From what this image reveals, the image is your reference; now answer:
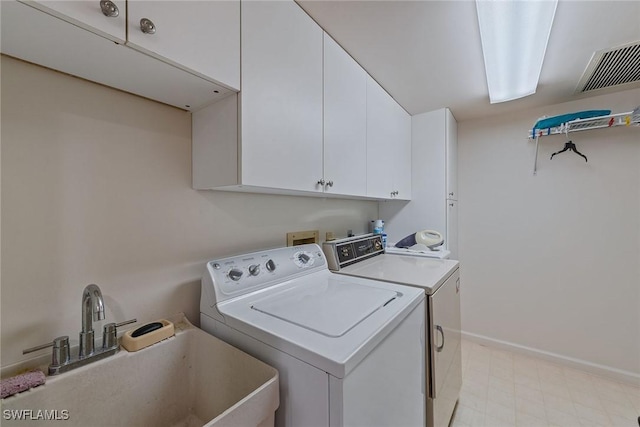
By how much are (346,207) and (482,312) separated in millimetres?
1891

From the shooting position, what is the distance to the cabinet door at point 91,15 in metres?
0.55

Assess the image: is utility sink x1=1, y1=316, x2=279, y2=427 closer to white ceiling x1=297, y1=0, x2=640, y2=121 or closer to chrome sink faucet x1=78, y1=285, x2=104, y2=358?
chrome sink faucet x1=78, y1=285, x2=104, y2=358

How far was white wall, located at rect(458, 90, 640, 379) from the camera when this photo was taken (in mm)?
2076

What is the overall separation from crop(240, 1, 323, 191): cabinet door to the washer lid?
0.47 m

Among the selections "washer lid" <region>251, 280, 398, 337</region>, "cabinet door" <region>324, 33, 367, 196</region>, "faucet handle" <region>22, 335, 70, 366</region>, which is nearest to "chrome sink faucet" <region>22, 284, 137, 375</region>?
"faucet handle" <region>22, 335, 70, 366</region>

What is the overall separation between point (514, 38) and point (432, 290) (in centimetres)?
139

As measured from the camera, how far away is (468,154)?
8.88 ft

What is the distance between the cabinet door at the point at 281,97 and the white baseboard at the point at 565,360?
262cm

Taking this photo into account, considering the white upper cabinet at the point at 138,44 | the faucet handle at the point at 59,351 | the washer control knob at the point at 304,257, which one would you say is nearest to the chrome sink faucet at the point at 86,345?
the faucet handle at the point at 59,351

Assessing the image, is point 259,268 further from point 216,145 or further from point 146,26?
point 146,26

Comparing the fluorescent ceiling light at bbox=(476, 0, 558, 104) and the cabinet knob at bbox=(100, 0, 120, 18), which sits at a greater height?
the fluorescent ceiling light at bbox=(476, 0, 558, 104)

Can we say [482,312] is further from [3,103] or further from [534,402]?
[3,103]

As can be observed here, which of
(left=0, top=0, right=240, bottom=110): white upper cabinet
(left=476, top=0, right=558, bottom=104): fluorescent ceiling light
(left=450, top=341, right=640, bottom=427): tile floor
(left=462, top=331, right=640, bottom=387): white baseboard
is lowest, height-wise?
(left=450, top=341, right=640, bottom=427): tile floor

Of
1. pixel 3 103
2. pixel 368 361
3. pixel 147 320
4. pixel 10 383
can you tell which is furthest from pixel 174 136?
pixel 368 361
